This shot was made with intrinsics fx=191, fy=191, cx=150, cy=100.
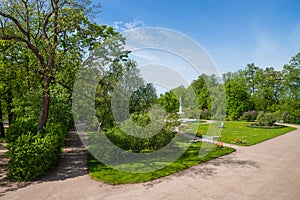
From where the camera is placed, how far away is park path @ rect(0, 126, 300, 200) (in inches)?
207

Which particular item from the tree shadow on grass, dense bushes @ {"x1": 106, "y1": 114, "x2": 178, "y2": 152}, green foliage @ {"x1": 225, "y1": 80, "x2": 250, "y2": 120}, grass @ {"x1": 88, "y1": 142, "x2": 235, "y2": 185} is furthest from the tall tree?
green foliage @ {"x1": 225, "y1": 80, "x2": 250, "y2": 120}

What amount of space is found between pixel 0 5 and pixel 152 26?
7.09 meters

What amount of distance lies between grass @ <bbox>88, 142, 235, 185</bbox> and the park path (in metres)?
0.24

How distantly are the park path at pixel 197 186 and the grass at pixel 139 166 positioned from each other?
0.79ft

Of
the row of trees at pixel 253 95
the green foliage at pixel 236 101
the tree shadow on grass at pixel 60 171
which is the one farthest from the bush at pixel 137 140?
the green foliage at pixel 236 101

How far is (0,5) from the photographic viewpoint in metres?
8.84

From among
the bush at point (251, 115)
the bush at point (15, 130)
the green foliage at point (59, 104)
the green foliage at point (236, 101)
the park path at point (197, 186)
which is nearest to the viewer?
the park path at point (197, 186)

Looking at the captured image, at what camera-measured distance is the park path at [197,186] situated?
17.3 feet

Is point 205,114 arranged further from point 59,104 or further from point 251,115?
point 59,104

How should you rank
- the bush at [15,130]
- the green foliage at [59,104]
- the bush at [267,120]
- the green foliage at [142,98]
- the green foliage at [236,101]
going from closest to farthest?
the bush at [15,130]
the green foliage at [142,98]
the green foliage at [59,104]
the bush at [267,120]
the green foliage at [236,101]

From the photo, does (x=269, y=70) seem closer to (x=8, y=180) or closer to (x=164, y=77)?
(x=164, y=77)

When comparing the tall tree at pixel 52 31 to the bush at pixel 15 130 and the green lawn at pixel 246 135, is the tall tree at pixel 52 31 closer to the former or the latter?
the bush at pixel 15 130

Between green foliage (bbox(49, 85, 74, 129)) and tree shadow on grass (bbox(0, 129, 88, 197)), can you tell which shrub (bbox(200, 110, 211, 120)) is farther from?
tree shadow on grass (bbox(0, 129, 88, 197))

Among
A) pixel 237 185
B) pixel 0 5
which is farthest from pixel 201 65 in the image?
pixel 0 5
